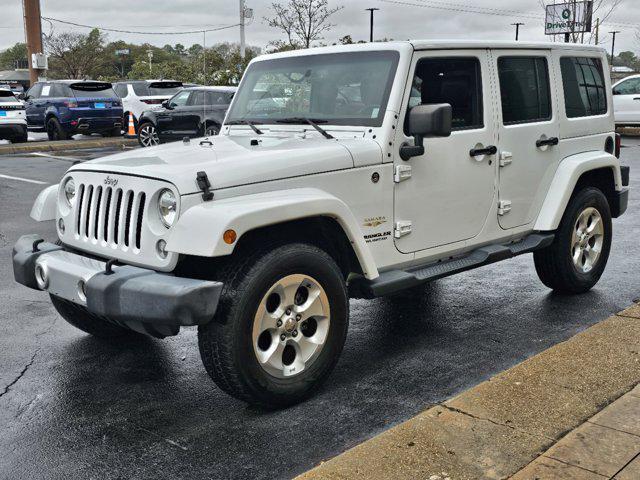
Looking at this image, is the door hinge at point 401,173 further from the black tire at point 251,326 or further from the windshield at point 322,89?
the black tire at point 251,326

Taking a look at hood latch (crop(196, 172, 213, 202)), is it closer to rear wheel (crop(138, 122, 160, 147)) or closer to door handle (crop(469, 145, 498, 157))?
door handle (crop(469, 145, 498, 157))

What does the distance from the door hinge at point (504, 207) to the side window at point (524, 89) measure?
541 mm

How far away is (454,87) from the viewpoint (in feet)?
16.4

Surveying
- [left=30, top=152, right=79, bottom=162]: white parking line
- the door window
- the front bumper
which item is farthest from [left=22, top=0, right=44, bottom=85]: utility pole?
the front bumper

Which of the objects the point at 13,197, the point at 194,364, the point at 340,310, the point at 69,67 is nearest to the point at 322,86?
the point at 340,310

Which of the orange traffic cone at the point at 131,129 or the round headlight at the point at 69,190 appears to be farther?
the orange traffic cone at the point at 131,129

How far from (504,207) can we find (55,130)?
19310mm

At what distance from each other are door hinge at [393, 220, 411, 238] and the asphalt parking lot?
805mm

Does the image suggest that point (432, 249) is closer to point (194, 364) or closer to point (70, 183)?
point (194, 364)

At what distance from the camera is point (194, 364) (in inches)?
186

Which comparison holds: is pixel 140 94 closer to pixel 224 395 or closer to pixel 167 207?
pixel 224 395

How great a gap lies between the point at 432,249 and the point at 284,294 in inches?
51.1

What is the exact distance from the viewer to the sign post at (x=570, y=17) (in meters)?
33.5

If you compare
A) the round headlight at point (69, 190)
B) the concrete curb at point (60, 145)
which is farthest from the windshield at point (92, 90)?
the round headlight at point (69, 190)
